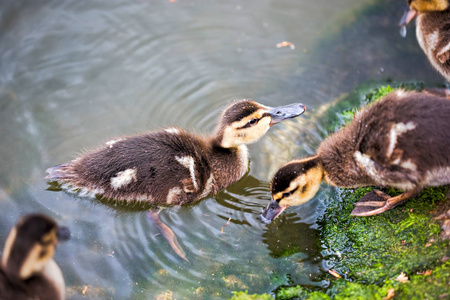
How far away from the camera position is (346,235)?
2854 millimetres

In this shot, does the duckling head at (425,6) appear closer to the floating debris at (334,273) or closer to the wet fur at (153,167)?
the wet fur at (153,167)

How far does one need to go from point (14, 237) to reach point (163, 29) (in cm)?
298

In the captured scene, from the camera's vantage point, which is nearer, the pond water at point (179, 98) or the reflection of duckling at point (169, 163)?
the pond water at point (179, 98)

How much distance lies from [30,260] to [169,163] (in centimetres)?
117

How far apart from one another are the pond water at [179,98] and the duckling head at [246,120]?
0.37m

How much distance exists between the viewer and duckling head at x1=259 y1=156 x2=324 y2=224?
2.77 meters

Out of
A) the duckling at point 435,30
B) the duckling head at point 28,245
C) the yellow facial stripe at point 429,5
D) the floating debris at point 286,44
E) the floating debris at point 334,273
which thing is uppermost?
the yellow facial stripe at point 429,5

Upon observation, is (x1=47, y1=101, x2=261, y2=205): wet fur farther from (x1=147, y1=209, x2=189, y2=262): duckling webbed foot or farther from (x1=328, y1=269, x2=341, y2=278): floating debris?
(x1=328, y1=269, x2=341, y2=278): floating debris

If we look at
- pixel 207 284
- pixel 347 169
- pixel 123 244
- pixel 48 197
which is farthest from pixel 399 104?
pixel 48 197

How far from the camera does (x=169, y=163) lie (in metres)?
3.04

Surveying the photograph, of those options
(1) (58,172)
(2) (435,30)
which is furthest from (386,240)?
(1) (58,172)

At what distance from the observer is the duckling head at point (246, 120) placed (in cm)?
318

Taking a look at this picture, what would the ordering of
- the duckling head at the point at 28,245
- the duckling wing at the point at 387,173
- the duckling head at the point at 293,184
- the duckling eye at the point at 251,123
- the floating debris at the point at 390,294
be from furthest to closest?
the duckling eye at the point at 251,123 → the duckling head at the point at 293,184 → the duckling wing at the point at 387,173 → the floating debris at the point at 390,294 → the duckling head at the point at 28,245

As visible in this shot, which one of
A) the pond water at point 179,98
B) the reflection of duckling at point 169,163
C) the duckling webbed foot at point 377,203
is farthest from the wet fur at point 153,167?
the duckling webbed foot at point 377,203
